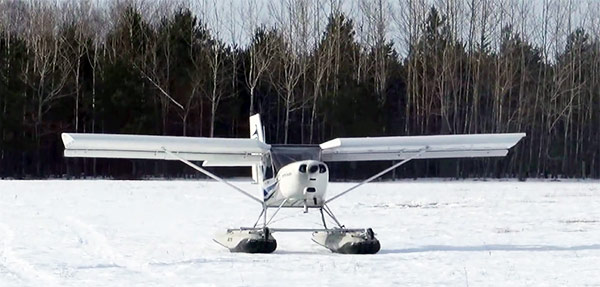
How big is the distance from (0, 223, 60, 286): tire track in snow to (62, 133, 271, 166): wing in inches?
73.6

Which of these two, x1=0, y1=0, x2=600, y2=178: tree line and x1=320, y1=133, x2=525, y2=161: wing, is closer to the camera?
x1=320, y1=133, x2=525, y2=161: wing

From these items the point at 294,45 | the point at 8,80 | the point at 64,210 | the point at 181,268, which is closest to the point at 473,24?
the point at 294,45

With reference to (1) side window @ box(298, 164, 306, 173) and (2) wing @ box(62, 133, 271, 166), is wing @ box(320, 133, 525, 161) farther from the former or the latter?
(1) side window @ box(298, 164, 306, 173)

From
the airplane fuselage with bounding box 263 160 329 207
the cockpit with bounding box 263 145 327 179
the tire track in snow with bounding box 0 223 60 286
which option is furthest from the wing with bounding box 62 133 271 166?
the tire track in snow with bounding box 0 223 60 286

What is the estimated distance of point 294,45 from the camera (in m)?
52.6

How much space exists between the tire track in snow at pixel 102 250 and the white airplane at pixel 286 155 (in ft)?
4.69

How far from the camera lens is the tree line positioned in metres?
47.1

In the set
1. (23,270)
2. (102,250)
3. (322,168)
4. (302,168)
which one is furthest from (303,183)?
(23,270)

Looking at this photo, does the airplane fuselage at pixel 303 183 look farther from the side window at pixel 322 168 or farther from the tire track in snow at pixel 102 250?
the tire track in snow at pixel 102 250

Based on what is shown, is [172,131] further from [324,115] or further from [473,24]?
[473,24]

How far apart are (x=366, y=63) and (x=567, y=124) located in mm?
12123

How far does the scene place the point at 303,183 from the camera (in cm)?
1357

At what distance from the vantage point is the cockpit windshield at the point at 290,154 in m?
14.5

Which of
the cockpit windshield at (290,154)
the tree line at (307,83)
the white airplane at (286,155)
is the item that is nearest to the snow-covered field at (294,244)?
the white airplane at (286,155)
